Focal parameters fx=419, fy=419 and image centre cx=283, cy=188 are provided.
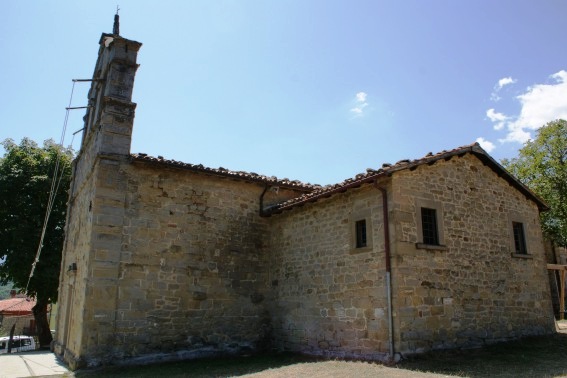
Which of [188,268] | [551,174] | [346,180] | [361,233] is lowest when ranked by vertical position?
[188,268]

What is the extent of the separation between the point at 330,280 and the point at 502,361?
4302mm

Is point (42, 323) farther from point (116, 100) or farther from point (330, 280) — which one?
point (330, 280)

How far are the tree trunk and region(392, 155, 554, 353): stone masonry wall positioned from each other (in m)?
18.4

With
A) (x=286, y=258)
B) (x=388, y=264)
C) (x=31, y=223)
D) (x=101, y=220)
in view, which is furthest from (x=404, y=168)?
(x=31, y=223)

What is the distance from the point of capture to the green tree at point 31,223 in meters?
19.6

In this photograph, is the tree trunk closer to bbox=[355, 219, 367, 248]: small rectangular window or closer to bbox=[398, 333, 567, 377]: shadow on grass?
bbox=[355, 219, 367, 248]: small rectangular window

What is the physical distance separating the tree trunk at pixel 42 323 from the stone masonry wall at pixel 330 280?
1377 cm

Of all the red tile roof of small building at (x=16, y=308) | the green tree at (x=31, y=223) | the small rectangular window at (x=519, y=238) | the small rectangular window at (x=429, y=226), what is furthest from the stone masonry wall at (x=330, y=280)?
the red tile roof of small building at (x=16, y=308)

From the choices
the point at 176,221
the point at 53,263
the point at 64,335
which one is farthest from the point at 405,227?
the point at 53,263

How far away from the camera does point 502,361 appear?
925cm

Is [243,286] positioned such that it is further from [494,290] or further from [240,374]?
[494,290]

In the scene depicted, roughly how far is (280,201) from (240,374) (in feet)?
21.5

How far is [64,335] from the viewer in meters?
13.0

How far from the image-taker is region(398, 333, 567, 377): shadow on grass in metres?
8.09
